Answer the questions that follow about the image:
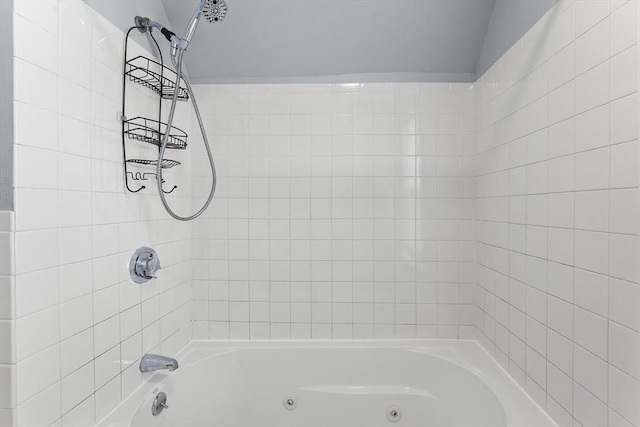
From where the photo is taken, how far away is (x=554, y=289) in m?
1.18

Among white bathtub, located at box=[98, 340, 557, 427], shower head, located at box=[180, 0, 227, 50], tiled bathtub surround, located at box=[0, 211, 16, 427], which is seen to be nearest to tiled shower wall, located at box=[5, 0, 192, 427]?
tiled bathtub surround, located at box=[0, 211, 16, 427]

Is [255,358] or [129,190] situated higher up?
[129,190]

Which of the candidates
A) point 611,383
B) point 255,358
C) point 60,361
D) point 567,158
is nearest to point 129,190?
point 60,361

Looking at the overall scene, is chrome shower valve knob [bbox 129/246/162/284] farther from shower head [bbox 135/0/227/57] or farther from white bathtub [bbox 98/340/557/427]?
shower head [bbox 135/0/227/57]

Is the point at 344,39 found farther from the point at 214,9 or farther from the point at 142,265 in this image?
the point at 142,265

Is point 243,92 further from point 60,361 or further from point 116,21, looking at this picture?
point 60,361

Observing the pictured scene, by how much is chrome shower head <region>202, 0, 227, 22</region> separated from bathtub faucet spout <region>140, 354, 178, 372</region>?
4.72 ft

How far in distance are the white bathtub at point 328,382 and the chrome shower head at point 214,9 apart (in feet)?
5.13

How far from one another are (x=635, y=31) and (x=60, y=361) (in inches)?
72.2

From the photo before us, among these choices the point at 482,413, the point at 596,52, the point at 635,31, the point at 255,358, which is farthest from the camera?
the point at 255,358

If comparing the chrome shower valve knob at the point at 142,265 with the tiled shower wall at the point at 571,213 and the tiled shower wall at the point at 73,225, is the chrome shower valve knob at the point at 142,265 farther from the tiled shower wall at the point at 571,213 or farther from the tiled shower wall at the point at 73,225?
the tiled shower wall at the point at 571,213

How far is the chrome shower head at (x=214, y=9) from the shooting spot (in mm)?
1359

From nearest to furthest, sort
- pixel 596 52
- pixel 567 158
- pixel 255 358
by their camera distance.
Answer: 1. pixel 596 52
2. pixel 567 158
3. pixel 255 358

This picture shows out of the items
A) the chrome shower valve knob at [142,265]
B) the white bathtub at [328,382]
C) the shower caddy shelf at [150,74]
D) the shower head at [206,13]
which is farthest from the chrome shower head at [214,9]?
the white bathtub at [328,382]
